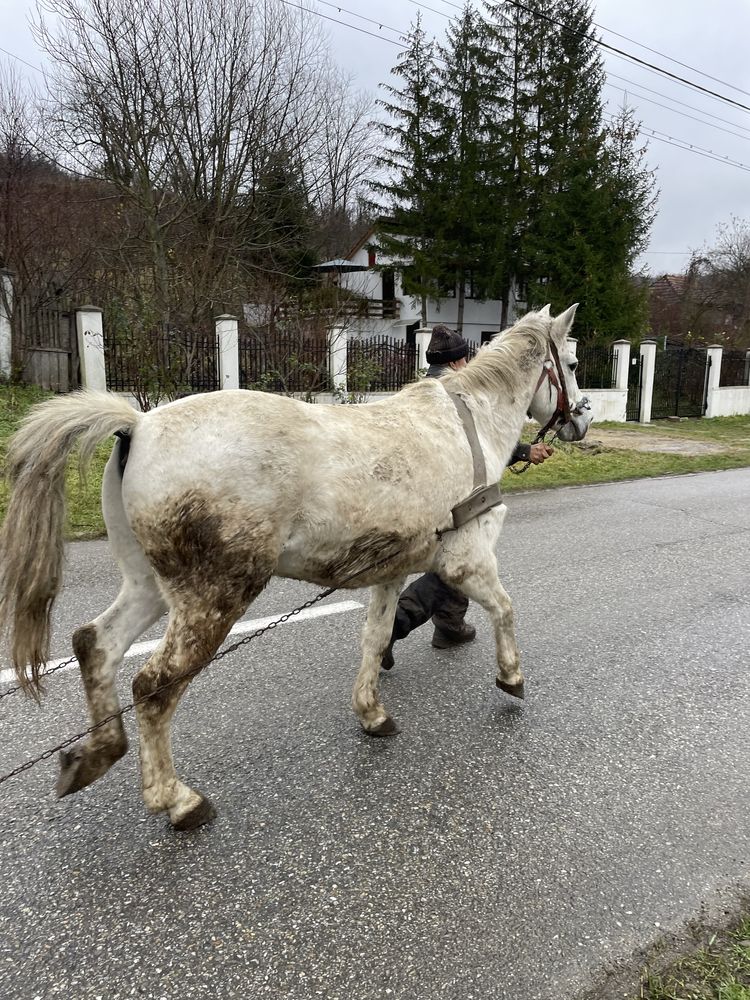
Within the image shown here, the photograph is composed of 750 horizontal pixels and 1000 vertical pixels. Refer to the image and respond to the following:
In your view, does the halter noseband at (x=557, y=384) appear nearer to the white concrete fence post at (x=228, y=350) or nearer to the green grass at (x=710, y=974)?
the green grass at (x=710, y=974)

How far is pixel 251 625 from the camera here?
13.8 ft

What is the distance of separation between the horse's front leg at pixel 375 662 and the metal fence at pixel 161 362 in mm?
8883

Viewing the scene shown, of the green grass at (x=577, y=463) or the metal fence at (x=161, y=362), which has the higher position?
the metal fence at (x=161, y=362)

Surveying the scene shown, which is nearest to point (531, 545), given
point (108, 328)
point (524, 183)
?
point (108, 328)

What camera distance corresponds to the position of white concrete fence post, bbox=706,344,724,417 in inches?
854

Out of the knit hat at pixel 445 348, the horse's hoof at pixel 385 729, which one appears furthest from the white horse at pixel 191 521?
the knit hat at pixel 445 348

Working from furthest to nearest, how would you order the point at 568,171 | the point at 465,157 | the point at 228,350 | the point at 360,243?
the point at 360,243, the point at 465,157, the point at 568,171, the point at 228,350

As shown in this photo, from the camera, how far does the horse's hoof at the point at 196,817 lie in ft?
7.91

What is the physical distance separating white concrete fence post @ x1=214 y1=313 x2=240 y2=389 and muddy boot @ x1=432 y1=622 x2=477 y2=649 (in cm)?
1002

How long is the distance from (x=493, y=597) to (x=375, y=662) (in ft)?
2.11

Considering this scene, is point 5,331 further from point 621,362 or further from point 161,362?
point 621,362

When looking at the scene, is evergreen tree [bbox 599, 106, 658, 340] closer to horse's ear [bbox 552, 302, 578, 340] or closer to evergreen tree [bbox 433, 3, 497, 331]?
evergreen tree [bbox 433, 3, 497, 331]

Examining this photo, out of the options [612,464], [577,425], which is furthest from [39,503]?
[612,464]

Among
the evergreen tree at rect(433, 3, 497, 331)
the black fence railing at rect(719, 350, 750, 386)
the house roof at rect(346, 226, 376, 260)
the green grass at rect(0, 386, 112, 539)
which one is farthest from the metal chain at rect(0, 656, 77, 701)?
the house roof at rect(346, 226, 376, 260)
